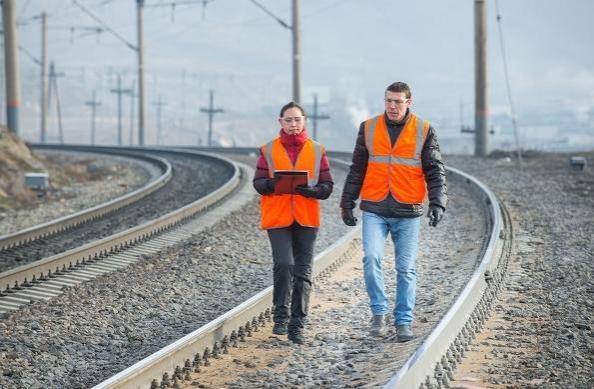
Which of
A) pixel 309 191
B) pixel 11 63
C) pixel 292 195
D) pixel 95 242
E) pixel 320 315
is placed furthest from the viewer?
pixel 11 63

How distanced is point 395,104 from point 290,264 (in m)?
1.59

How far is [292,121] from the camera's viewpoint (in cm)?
806

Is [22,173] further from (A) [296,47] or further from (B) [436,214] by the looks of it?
(B) [436,214]

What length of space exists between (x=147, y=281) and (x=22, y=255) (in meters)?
2.88

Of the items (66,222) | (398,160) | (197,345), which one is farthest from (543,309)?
(66,222)

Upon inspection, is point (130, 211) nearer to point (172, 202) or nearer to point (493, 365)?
point (172, 202)

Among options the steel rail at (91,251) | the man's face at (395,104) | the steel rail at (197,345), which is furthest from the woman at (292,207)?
the steel rail at (91,251)

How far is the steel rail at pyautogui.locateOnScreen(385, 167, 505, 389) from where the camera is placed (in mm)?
6117

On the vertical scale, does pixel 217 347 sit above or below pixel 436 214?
below

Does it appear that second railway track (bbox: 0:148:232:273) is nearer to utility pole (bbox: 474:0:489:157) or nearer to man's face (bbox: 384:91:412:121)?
man's face (bbox: 384:91:412:121)

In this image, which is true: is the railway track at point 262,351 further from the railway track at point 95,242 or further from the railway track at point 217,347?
the railway track at point 95,242

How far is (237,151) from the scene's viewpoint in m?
40.1

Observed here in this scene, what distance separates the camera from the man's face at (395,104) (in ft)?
25.4

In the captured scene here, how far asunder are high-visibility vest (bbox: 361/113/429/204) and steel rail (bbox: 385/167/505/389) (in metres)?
0.99
